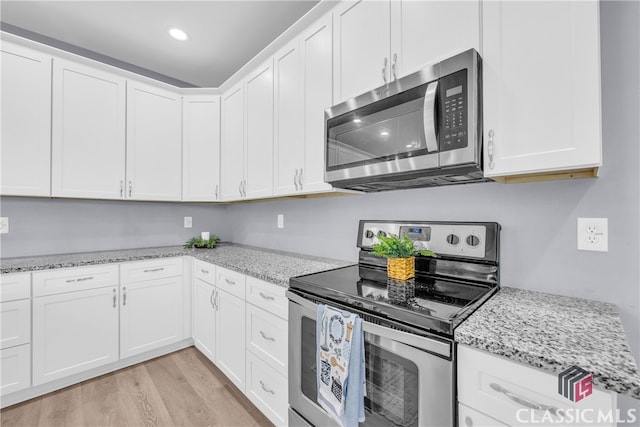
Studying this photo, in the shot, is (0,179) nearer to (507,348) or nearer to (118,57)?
(118,57)

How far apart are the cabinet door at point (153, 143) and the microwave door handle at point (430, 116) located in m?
2.42

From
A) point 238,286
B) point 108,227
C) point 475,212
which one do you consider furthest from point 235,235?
point 475,212

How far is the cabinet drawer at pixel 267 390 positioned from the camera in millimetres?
1520

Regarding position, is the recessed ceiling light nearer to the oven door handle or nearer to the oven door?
the oven door

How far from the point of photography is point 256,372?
5.65ft

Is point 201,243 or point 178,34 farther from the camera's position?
point 201,243

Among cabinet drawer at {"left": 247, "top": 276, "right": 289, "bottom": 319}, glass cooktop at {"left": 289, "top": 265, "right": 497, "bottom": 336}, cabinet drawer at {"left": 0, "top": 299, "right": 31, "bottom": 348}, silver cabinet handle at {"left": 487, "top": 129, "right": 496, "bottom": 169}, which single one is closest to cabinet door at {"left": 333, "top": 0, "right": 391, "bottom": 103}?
silver cabinet handle at {"left": 487, "top": 129, "right": 496, "bottom": 169}

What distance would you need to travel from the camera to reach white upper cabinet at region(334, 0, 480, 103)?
3.87 feet

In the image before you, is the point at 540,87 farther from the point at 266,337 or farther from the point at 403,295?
the point at 266,337

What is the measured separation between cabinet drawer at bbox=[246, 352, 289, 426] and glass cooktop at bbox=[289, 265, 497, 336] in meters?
0.57

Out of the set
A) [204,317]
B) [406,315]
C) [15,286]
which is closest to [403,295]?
[406,315]

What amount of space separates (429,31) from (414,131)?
0.44 m

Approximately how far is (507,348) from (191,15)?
8.82 ft

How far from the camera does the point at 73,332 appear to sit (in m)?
2.08
